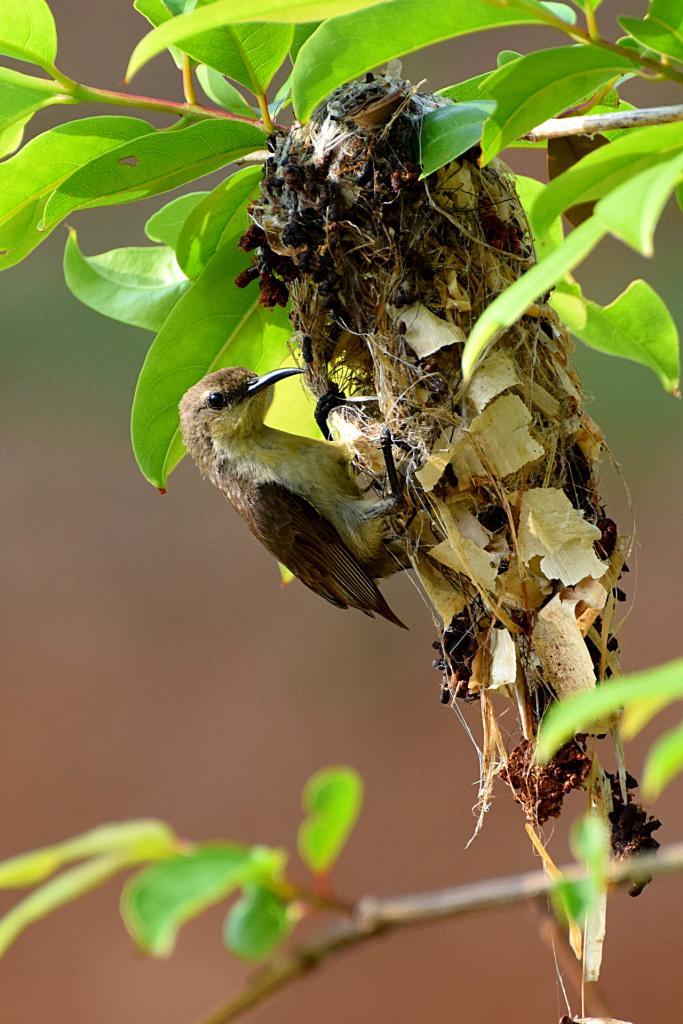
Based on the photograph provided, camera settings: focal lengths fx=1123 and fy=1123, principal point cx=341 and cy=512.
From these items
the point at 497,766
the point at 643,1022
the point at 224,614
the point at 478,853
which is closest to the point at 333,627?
the point at 224,614

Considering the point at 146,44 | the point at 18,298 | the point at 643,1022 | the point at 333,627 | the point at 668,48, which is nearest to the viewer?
the point at 146,44

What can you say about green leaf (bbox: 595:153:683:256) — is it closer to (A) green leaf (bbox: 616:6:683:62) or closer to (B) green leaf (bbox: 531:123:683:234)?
(B) green leaf (bbox: 531:123:683:234)

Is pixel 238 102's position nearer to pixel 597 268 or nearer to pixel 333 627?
pixel 333 627

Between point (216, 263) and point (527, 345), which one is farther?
point (216, 263)

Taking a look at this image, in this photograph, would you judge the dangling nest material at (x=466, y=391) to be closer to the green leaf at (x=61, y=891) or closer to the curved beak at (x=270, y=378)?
the curved beak at (x=270, y=378)

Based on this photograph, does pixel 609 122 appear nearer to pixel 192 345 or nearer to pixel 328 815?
pixel 192 345

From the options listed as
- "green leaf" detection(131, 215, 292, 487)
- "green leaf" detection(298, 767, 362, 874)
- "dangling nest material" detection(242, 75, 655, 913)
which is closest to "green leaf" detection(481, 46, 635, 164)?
"dangling nest material" detection(242, 75, 655, 913)

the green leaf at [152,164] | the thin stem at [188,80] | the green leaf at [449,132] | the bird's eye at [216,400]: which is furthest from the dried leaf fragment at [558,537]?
the bird's eye at [216,400]
